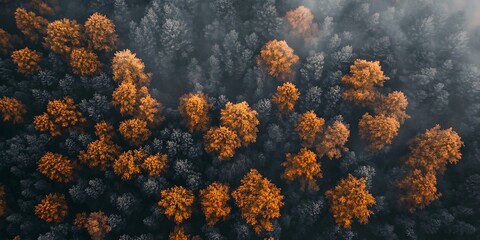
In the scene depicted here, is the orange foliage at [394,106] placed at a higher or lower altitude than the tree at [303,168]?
higher

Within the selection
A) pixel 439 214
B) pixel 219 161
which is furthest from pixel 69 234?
pixel 439 214

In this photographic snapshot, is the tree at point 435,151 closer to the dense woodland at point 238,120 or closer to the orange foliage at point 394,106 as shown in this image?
the dense woodland at point 238,120

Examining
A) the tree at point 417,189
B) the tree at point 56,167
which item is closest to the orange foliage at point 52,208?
the tree at point 56,167

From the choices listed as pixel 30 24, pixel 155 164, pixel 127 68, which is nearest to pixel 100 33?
pixel 127 68

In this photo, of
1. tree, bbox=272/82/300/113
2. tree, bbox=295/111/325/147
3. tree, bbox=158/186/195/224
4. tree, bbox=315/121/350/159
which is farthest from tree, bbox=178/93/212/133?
tree, bbox=315/121/350/159

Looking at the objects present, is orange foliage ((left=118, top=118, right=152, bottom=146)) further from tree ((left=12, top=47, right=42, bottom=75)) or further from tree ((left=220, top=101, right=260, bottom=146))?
tree ((left=12, top=47, right=42, bottom=75))
